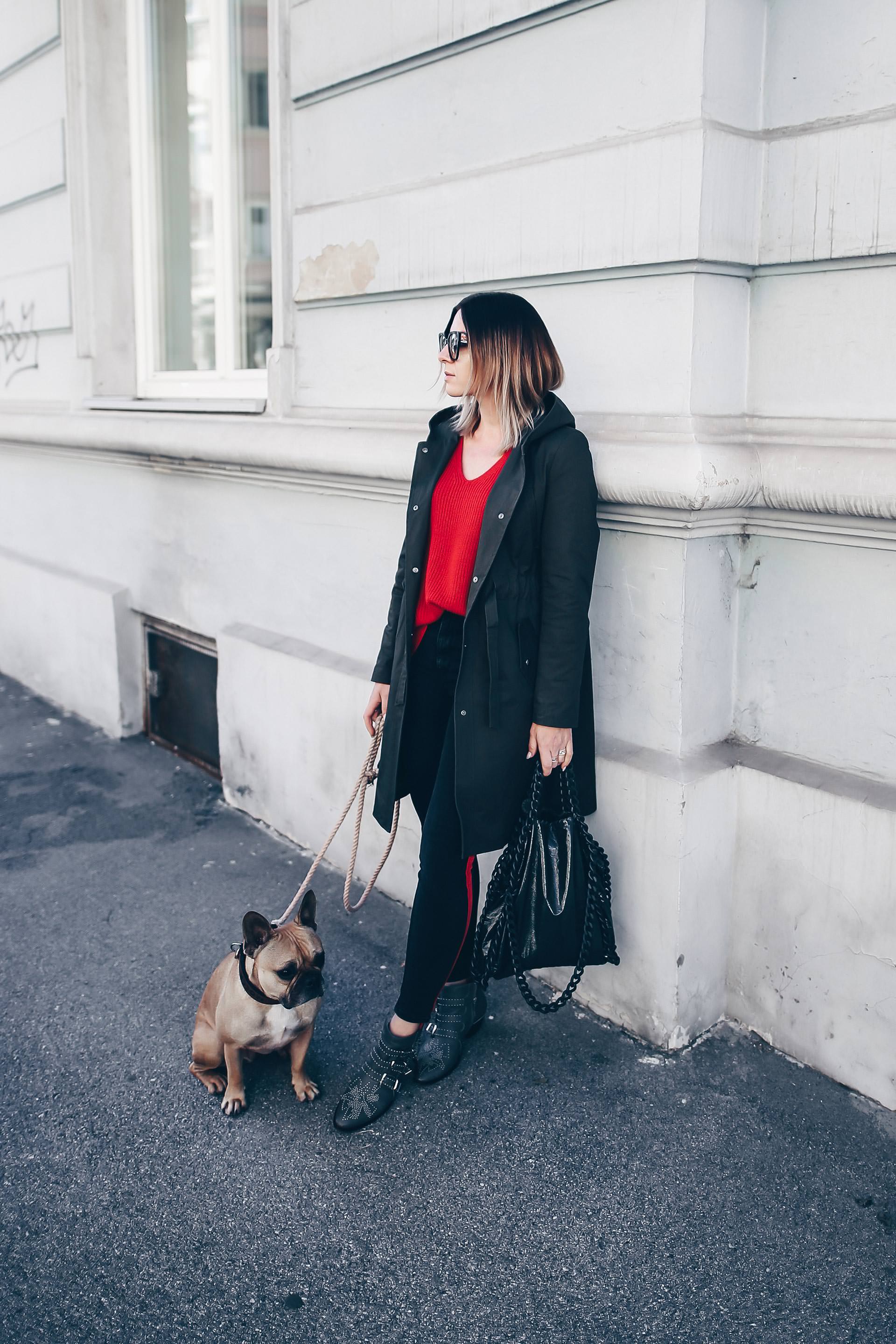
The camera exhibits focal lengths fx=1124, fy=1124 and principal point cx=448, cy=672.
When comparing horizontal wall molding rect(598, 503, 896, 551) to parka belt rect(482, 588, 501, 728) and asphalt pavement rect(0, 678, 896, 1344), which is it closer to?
parka belt rect(482, 588, 501, 728)

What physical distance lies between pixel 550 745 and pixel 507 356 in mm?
972

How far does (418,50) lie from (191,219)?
90.9 inches

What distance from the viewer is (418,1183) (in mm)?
2633

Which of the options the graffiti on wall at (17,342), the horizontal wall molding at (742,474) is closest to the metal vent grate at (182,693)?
the graffiti on wall at (17,342)

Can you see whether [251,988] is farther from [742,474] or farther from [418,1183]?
[742,474]

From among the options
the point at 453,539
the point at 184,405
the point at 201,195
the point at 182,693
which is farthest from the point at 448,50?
the point at 182,693

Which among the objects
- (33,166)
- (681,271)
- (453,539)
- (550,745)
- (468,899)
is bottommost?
(468,899)

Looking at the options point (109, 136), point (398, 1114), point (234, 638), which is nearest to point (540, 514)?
point (398, 1114)

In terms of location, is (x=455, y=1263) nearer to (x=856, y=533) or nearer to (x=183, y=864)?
(x=856, y=533)

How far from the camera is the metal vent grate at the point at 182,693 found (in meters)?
5.27

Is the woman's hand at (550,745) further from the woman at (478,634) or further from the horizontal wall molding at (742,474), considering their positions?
the horizontal wall molding at (742,474)

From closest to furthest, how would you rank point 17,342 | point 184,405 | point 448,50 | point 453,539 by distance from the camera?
1. point 453,539
2. point 448,50
3. point 184,405
4. point 17,342

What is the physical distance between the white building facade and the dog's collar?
1026 mm

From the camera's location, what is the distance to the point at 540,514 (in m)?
2.74
